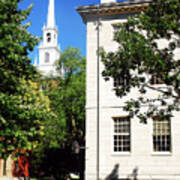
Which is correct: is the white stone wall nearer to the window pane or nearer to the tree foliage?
the window pane

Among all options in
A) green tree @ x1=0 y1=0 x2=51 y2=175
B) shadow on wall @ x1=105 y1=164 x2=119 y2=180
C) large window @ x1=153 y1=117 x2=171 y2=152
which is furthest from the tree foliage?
green tree @ x1=0 y1=0 x2=51 y2=175

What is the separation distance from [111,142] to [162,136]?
3.43m

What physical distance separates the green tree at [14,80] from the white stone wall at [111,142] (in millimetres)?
6748

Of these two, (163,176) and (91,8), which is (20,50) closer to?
(91,8)

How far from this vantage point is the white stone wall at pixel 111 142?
20.2 metres

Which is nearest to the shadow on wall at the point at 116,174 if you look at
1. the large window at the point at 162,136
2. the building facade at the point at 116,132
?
the building facade at the point at 116,132

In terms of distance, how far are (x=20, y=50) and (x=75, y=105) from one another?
22091 millimetres

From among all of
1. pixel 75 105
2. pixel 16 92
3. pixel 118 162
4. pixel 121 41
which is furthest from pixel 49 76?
pixel 121 41

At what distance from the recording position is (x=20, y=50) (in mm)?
14703

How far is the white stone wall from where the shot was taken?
66.4 feet

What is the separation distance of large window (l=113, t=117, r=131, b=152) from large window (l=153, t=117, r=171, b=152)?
1808 mm

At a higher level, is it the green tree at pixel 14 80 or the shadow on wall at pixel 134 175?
the green tree at pixel 14 80

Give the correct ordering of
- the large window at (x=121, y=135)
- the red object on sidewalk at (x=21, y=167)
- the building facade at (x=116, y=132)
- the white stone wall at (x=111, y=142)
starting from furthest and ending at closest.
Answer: the red object on sidewalk at (x=21, y=167)
the large window at (x=121, y=135)
the building facade at (x=116, y=132)
the white stone wall at (x=111, y=142)

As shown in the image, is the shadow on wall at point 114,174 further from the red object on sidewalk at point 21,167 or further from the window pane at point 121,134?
the red object on sidewalk at point 21,167
